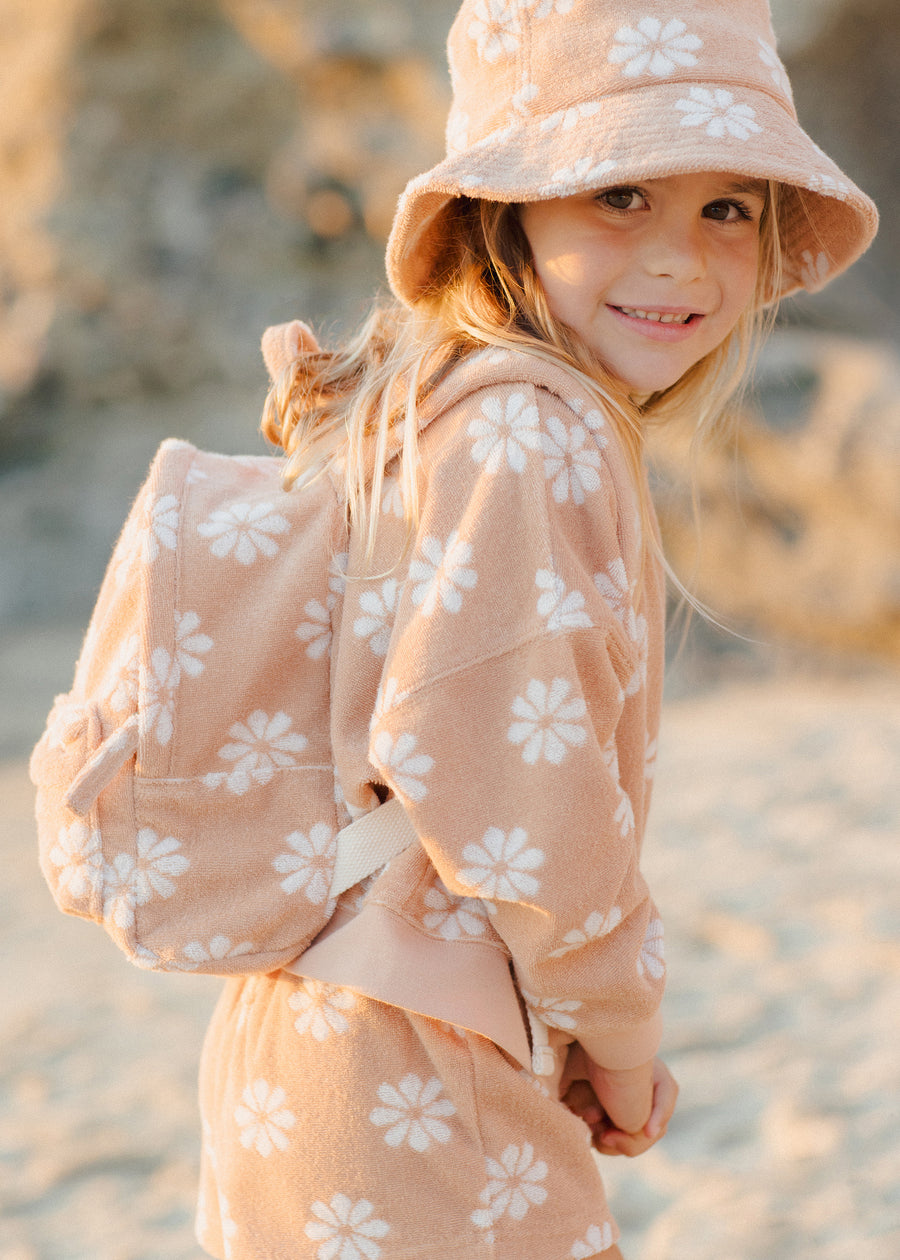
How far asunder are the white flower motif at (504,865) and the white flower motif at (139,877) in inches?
8.3

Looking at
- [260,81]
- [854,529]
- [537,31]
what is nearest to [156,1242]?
[537,31]

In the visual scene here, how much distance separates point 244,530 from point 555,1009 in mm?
431

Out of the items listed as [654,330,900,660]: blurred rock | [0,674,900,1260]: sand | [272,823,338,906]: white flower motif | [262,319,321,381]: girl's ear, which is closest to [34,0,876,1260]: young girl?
[272,823,338,906]: white flower motif

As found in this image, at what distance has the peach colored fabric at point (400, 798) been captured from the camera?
807 mm

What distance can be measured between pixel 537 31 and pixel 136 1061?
A: 1.78 metres

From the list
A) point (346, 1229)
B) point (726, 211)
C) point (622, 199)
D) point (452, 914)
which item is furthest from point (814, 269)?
point (346, 1229)

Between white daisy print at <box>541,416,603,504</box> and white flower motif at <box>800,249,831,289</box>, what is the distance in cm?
46

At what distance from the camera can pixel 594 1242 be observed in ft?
2.97

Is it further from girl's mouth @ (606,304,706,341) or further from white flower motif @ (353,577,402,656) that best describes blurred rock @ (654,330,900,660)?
white flower motif @ (353,577,402,656)

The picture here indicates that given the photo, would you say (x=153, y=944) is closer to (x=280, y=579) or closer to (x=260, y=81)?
(x=280, y=579)

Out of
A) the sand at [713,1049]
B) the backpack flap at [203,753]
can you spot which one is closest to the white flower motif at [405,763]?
the backpack flap at [203,753]

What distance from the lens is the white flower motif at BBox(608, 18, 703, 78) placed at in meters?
0.90

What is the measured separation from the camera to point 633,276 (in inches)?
38.4

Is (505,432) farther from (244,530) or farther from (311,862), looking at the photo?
(311,862)
